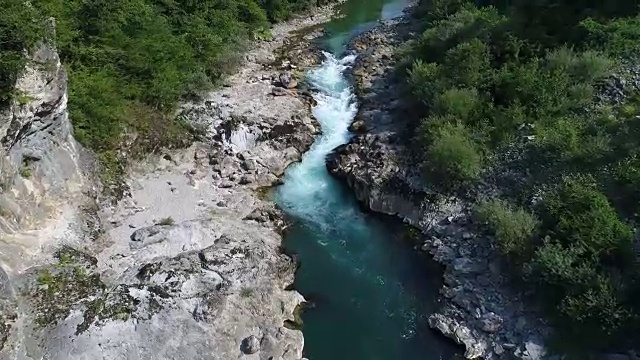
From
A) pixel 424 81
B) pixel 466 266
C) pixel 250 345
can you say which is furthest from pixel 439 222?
pixel 250 345

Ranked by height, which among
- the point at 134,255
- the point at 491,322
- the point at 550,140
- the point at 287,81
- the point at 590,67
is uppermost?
the point at 590,67

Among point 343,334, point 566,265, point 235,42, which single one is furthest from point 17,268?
point 235,42

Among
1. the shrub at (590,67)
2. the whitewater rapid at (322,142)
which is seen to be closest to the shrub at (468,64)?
the shrub at (590,67)

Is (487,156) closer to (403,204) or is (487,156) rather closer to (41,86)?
(403,204)

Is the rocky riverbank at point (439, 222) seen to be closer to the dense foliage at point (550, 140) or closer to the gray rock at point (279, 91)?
the dense foliage at point (550, 140)

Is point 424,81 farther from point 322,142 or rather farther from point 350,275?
point 350,275

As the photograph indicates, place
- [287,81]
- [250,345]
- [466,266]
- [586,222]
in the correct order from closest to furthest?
[250,345] < [586,222] < [466,266] < [287,81]

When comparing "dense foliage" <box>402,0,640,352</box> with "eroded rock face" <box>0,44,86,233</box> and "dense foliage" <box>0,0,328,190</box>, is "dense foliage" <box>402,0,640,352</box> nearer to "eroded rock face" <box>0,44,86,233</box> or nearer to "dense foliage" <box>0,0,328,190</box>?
"dense foliage" <box>0,0,328,190</box>

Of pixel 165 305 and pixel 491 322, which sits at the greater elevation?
pixel 165 305
